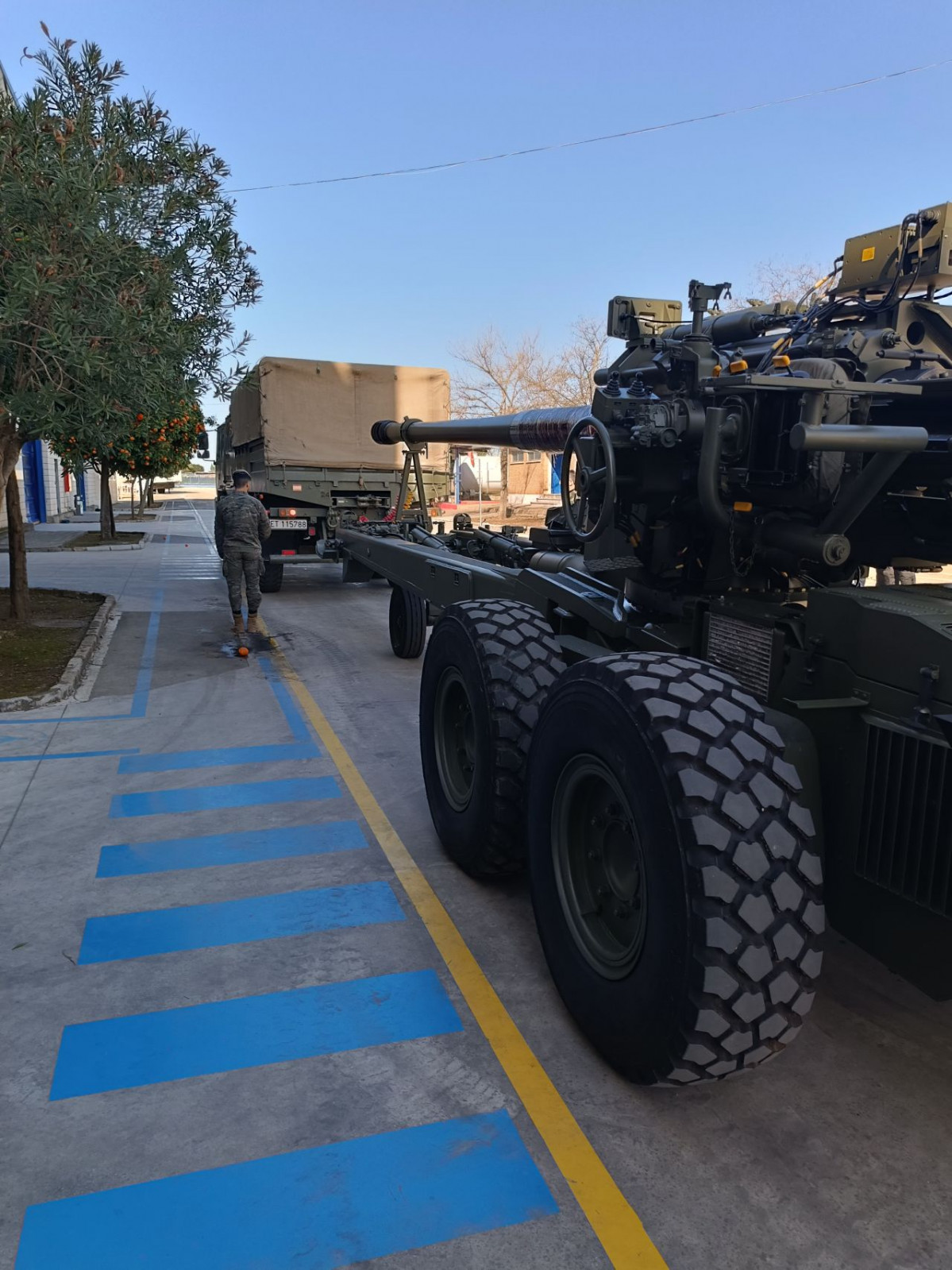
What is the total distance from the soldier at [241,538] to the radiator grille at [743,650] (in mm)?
7357

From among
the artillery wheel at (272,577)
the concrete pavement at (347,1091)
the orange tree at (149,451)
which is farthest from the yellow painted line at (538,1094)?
the artillery wheel at (272,577)

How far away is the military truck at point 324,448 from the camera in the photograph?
1335 cm

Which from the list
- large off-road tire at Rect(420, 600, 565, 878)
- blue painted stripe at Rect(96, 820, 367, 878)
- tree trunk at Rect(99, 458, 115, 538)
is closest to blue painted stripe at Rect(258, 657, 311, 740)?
blue painted stripe at Rect(96, 820, 367, 878)

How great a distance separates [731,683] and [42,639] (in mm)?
8643

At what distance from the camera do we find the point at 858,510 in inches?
113

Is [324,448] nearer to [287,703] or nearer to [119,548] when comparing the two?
[287,703]

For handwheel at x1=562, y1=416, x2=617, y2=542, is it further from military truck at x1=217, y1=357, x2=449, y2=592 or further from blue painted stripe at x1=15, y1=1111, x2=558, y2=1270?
military truck at x1=217, y1=357, x2=449, y2=592

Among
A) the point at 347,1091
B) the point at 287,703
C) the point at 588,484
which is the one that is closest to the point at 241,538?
the point at 287,703

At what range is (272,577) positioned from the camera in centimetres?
1400

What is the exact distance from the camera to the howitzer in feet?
7.86

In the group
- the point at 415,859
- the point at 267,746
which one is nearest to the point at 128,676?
the point at 267,746

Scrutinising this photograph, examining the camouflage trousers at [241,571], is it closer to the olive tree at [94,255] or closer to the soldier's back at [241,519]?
the soldier's back at [241,519]

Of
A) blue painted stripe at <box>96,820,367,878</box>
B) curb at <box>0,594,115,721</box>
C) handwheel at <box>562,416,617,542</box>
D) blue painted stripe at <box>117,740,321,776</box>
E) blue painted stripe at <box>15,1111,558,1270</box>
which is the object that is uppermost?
handwheel at <box>562,416,617,542</box>

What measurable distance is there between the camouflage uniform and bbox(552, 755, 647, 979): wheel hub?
7426 mm
